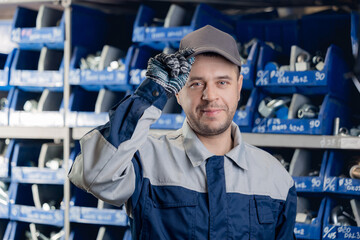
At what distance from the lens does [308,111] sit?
2.19 m

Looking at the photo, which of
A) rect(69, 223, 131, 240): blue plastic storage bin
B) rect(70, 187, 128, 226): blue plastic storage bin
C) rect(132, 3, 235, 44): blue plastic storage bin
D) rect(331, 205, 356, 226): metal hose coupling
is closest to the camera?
rect(331, 205, 356, 226): metal hose coupling

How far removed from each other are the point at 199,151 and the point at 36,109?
1755mm

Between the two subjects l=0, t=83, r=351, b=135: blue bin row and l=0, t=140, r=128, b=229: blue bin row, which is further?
l=0, t=140, r=128, b=229: blue bin row

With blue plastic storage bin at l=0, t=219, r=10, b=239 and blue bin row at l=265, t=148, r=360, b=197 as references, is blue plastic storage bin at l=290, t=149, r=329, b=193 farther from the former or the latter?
blue plastic storage bin at l=0, t=219, r=10, b=239

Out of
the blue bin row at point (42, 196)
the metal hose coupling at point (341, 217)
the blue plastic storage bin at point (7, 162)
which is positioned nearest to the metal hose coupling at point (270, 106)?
the metal hose coupling at point (341, 217)

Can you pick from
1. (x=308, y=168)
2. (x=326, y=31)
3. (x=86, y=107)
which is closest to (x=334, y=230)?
(x=308, y=168)

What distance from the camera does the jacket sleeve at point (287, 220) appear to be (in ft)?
4.92

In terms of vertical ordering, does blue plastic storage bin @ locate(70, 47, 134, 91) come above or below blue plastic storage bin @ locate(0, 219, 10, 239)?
above

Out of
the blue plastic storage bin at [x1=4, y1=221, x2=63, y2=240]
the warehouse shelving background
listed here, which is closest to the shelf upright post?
the warehouse shelving background

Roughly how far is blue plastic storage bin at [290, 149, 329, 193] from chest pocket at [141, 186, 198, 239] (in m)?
0.93

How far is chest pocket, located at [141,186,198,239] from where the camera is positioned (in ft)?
4.44

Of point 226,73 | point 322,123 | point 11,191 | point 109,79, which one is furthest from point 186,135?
point 11,191

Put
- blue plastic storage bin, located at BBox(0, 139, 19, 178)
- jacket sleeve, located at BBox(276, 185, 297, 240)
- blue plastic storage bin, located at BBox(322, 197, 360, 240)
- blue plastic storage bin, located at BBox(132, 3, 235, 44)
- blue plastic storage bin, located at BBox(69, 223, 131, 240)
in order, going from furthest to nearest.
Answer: blue plastic storage bin, located at BBox(0, 139, 19, 178), blue plastic storage bin, located at BBox(69, 223, 131, 240), blue plastic storage bin, located at BBox(132, 3, 235, 44), blue plastic storage bin, located at BBox(322, 197, 360, 240), jacket sleeve, located at BBox(276, 185, 297, 240)

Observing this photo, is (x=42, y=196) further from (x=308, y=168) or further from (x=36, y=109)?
(x=308, y=168)
